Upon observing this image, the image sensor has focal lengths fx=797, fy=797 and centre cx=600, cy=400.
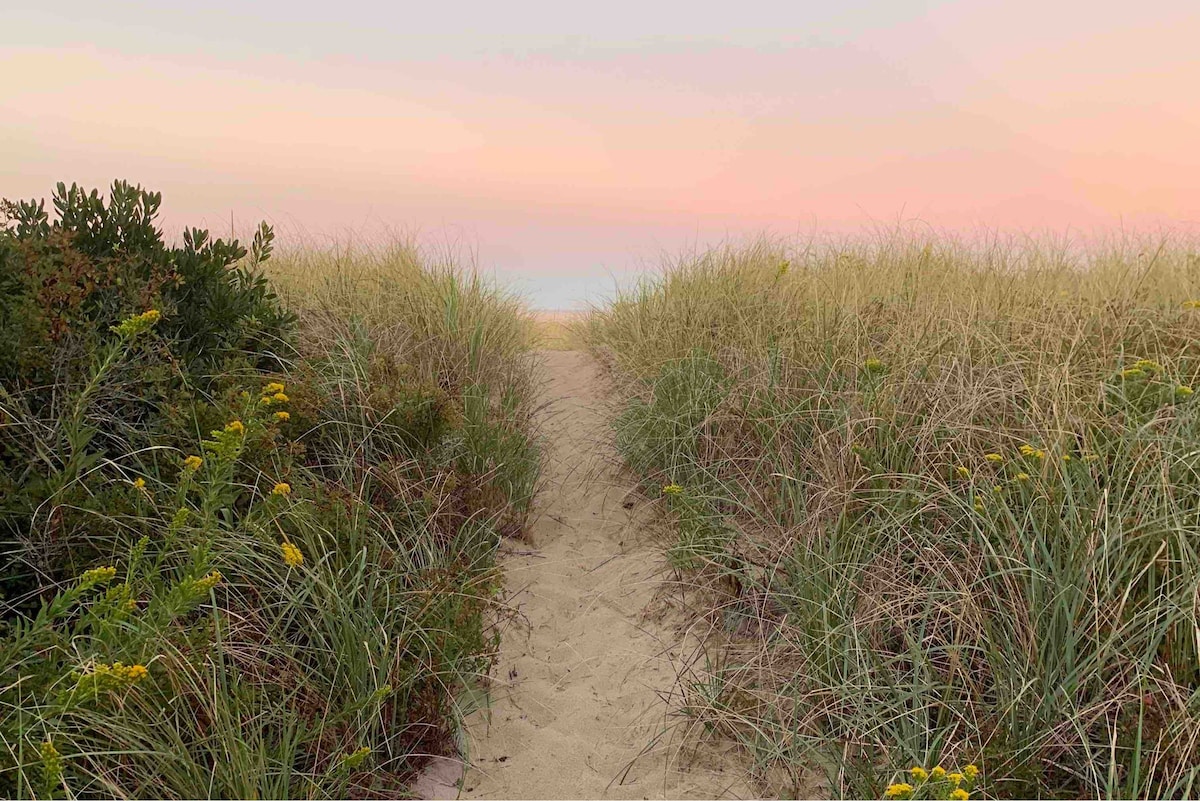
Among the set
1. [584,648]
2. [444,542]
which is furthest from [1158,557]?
[444,542]

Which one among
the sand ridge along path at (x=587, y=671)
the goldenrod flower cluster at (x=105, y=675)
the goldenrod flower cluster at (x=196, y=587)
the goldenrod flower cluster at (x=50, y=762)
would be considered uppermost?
the goldenrod flower cluster at (x=196, y=587)

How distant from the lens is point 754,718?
10.1ft

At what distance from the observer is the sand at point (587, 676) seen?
3082 mm

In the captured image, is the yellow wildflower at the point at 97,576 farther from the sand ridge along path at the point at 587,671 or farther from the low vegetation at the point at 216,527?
the sand ridge along path at the point at 587,671

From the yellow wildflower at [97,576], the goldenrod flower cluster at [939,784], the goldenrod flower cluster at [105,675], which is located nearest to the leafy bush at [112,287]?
the yellow wildflower at [97,576]

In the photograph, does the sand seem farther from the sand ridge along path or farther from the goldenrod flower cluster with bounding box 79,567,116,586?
the goldenrod flower cluster with bounding box 79,567,116,586

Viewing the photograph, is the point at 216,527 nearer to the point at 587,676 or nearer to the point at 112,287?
the point at 112,287

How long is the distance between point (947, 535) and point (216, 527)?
3204mm

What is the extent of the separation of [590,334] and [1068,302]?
5.15m

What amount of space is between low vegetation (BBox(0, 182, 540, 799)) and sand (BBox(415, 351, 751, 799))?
225 mm

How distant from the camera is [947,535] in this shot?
3434 mm

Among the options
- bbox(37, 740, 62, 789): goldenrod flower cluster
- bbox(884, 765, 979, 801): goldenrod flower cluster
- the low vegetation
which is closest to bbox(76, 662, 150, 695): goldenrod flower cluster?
the low vegetation

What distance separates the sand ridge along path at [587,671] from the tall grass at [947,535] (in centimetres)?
24

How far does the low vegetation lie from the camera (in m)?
2.55
